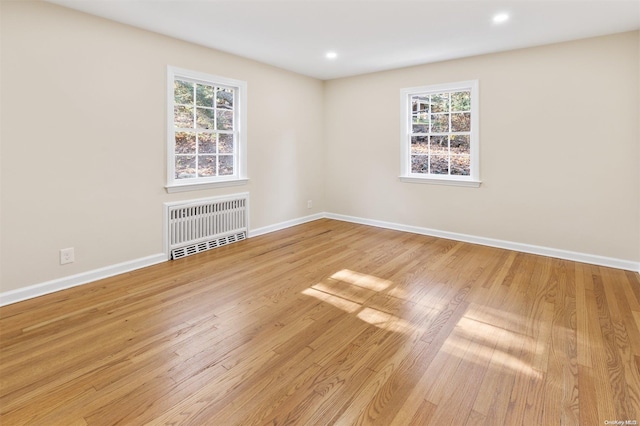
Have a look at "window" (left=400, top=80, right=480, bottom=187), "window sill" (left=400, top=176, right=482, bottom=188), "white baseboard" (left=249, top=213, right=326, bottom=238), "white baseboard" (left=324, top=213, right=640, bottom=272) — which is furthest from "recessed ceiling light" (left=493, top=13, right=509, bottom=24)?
"white baseboard" (left=249, top=213, right=326, bottom=238)

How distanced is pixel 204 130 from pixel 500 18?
3.54 meters

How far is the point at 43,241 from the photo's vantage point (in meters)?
3.12

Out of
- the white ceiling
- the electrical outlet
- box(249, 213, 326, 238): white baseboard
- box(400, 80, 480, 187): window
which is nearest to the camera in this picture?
the white ceiling

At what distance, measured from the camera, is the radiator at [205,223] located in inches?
164

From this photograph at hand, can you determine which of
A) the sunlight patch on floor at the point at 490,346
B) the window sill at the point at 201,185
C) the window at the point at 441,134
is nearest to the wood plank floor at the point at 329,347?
the sunlight patch on floor at the point at 490,346

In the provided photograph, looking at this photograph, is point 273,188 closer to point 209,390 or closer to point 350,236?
point 350,236

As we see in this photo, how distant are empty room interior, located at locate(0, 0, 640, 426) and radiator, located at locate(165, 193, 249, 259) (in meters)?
0.03

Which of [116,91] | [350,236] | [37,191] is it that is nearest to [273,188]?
[350,236]

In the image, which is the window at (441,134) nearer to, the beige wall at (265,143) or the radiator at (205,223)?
the beige wall at (265,143)

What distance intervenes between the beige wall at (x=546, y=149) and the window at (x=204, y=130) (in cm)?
235

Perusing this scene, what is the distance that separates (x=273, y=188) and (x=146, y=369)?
375 cm

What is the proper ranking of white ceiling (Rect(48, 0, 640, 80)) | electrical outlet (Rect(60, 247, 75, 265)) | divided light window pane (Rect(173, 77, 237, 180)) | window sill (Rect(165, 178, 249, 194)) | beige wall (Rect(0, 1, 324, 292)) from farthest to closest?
divided light window pane (Rect(173, 77, 237, 180)), window sill (Rect(165, 178, 249, 194)), electrical outlet (Rect(60, 247, 75, 265)), white ceiling (Rect(48, 0, 640, 80)), beige wall (Rect(0, 1, 324, 292))

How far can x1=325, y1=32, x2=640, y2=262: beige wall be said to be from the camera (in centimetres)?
380

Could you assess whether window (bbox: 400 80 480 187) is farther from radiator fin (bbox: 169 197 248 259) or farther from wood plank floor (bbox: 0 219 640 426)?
radiator fin (bbox: 169 197 248 259)
